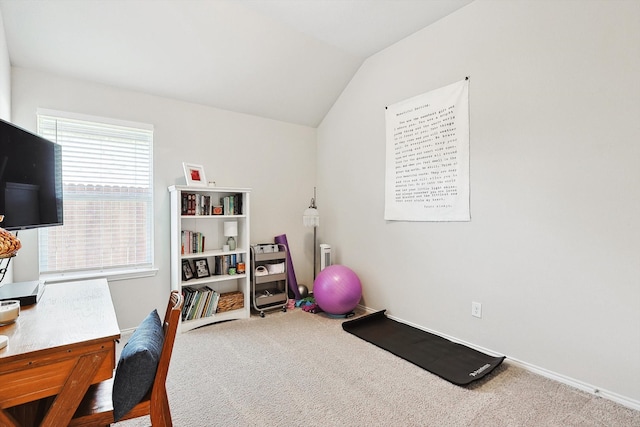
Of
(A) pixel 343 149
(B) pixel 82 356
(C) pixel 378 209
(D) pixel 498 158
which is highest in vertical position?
(A) pixel 343 149

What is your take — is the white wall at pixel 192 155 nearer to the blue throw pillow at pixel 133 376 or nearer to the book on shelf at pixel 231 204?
the book on shelf at pixel 231 204

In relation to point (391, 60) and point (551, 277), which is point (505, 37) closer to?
point (391, 60)

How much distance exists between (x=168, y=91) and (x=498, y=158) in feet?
9.86

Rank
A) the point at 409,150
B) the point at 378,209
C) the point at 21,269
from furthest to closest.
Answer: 1. the point at 378,209
2. the point at 409,150
3. the point at 21,269

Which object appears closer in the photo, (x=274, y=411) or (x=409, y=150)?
(x=274, y=411)

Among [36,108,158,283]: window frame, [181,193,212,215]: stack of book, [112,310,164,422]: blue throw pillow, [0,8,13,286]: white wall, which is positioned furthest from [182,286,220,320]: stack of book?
[112,310,164,422]: blue throw pillow

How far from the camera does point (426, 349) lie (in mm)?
2598

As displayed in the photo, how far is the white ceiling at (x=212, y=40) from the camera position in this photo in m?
2.36

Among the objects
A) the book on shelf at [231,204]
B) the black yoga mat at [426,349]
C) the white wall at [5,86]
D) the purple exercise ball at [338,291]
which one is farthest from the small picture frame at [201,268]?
the black yoga mat at [426,349]

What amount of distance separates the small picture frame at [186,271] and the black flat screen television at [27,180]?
4.23 feet

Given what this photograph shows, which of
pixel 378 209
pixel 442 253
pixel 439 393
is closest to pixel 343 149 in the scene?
pixel 378 209

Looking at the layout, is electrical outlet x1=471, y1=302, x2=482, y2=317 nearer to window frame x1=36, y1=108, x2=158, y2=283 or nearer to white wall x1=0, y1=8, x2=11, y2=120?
window frame x1=36, y1=108, x2=158, y2=283

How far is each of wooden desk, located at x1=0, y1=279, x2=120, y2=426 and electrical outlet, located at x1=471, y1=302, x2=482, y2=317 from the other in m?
2.47

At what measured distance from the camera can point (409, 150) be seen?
3037mm
